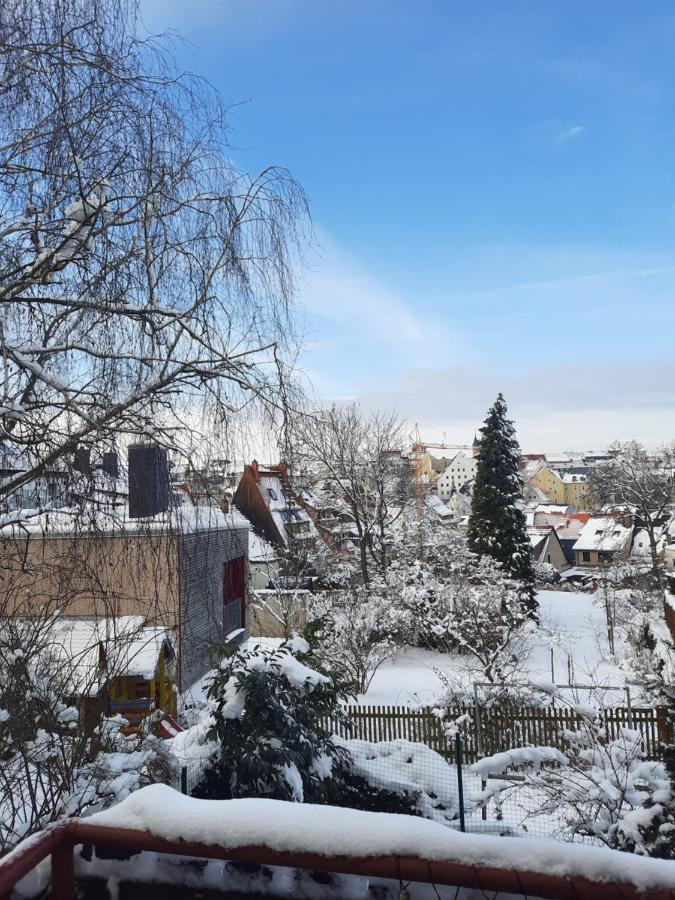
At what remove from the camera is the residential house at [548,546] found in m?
44.1

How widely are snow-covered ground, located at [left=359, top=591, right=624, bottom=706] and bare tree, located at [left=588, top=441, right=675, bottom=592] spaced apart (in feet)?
12.8

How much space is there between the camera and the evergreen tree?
2338cm

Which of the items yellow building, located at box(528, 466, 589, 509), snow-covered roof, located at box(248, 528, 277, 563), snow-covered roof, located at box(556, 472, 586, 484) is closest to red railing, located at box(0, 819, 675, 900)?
snow-covered roof, located at box(248, 528, 277, 563)

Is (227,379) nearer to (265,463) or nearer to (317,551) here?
(265,463)

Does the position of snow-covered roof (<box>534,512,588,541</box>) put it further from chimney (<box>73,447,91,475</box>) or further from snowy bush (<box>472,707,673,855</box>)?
chimney (<box>73,447,91,475</box>)

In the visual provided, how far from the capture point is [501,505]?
23922 mm

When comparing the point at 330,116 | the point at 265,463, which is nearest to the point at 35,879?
the point at 265,463

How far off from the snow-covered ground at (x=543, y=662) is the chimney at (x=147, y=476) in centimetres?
1245

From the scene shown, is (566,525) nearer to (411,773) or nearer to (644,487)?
(644,487)

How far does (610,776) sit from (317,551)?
20.7m

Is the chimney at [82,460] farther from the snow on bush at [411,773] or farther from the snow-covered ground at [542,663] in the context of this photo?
the snow-covered ground at [542,663]

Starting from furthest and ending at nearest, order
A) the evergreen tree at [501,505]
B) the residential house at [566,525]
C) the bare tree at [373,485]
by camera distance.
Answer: the residential house at [566,525]
the bare tree at [373,485]
the evergreen tree at [501,505]

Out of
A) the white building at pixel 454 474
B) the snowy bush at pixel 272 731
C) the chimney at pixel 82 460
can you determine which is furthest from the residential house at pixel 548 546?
the white building at pixel 454 474

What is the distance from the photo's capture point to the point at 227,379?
3721mm
